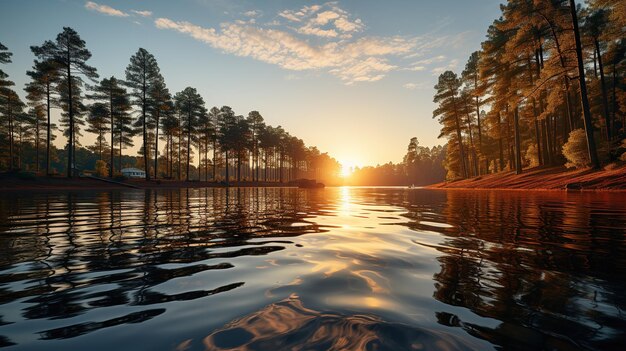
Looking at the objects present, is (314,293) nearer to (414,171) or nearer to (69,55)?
(69,55)

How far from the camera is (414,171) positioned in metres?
123

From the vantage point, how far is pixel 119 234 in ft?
15.0

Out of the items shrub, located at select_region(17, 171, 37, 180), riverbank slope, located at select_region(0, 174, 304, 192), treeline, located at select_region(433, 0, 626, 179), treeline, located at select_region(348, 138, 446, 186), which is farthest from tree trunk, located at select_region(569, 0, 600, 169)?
treeline, located at select_region(348, 138, 446, 186)

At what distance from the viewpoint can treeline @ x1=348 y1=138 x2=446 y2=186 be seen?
121 m

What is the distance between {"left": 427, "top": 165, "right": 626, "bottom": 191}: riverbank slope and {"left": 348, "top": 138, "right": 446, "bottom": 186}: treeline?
8163cm

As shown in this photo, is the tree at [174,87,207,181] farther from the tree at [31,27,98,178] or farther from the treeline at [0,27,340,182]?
the tree at [31,27,98,178]

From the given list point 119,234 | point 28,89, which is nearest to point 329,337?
point 119,234

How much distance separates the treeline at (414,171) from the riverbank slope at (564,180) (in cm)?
8163

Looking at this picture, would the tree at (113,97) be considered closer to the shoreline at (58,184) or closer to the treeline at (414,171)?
the shoreline at (58,184)

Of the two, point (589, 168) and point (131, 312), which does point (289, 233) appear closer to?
point (131, 312)

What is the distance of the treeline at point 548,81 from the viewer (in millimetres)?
17859

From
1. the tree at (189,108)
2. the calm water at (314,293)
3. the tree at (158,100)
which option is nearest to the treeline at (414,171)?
the tree at (189,108)

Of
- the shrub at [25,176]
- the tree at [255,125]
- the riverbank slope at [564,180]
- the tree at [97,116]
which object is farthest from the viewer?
the tree at [255,125]

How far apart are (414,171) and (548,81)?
109 meters
